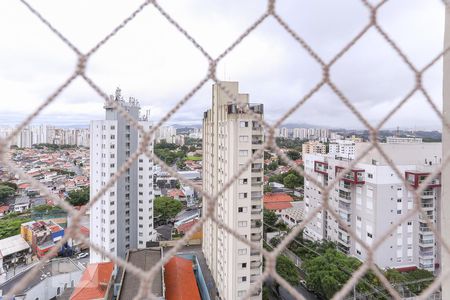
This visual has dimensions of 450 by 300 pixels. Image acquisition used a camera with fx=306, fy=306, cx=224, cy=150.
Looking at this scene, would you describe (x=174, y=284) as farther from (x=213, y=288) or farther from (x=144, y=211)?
(x=144, y=211)

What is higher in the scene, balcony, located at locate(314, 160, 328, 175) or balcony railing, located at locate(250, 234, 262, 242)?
balcony, located at locate(314, 160, 328, 175)

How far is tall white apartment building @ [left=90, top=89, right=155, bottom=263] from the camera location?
493cm

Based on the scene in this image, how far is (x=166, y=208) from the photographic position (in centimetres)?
782

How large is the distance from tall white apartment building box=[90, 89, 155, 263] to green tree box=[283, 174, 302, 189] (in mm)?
6361

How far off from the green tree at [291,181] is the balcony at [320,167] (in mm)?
4311

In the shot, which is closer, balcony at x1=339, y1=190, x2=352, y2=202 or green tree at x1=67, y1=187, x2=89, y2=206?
balcony at x1=339, y1=190, x2=352, y2=202

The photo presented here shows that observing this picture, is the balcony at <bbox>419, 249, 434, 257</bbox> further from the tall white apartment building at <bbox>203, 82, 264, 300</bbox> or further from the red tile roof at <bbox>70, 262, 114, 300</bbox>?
the red tile roof at <bbox>70, 262, 114, 300</bbox>

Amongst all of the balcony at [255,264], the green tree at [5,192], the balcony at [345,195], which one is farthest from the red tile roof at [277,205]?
the green tree at [5,192]

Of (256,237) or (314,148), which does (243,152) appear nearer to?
(256,237)

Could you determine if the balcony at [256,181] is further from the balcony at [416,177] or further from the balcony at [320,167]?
the balcony at [320,167]

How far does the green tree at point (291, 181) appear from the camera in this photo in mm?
10673

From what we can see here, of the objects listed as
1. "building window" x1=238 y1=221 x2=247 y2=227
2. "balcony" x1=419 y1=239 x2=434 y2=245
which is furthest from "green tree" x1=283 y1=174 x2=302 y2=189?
"building window" x1=238 y1=221 x2=247 y2=227

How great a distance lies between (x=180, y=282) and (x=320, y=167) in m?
3.52

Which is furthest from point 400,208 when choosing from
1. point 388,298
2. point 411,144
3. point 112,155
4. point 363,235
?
point 112,155
